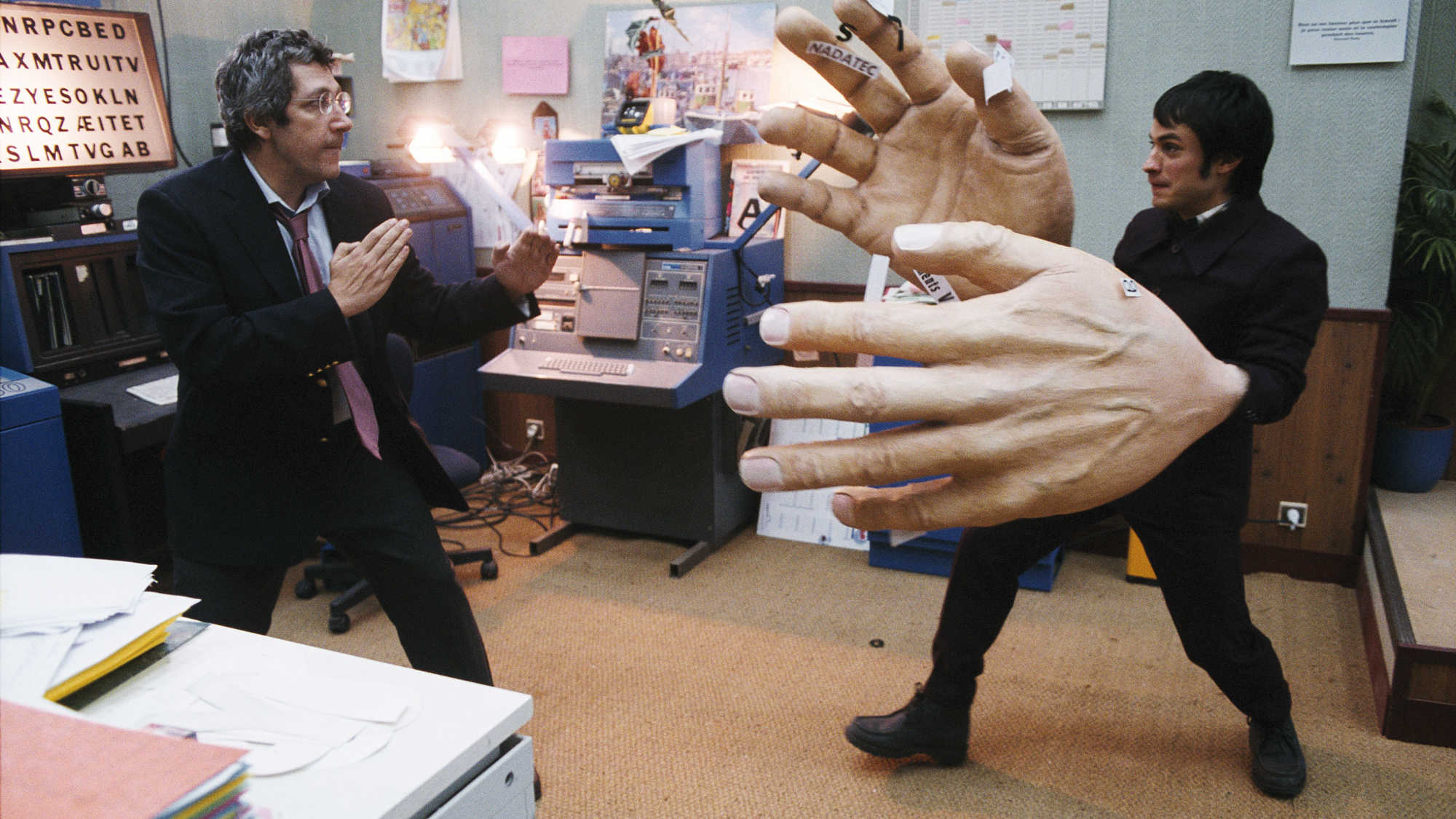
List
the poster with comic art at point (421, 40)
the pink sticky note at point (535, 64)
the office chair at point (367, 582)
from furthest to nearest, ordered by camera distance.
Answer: the poster with comic art at point (421, 40)
the pink sticky note at point (535, 64)
the office chair at point (367, 582)

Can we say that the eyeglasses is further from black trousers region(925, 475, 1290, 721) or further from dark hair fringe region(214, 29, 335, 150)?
black trousers region(925, 475, 1290, 721)

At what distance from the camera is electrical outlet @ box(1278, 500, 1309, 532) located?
3016 mm

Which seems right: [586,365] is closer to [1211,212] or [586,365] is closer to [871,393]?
[1211,212]

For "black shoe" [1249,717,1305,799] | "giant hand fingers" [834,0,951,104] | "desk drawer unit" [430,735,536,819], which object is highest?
"giant hand fingers" [834,0,951,104]

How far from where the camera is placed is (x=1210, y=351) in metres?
1.80

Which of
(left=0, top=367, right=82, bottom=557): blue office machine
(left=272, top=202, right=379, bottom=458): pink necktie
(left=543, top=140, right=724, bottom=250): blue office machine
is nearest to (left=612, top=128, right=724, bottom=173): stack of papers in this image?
(left=543, top=140, right=724, bottom=250): blue office machine

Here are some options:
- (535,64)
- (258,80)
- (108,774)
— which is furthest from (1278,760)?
(535,64)

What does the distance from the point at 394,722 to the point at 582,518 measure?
2.60 meters

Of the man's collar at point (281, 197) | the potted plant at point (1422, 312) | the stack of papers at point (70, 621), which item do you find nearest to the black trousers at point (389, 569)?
the man's collar at point (281, 197)

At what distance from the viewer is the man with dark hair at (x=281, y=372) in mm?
1638

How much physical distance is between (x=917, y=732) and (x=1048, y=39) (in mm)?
2123

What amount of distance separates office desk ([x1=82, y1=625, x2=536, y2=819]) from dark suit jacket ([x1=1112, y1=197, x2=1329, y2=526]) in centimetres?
129

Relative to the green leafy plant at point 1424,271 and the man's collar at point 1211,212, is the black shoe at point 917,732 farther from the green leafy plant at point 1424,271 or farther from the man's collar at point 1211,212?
the green leafy plant at point 1424,271

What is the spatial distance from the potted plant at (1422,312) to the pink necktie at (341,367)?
272 cm
